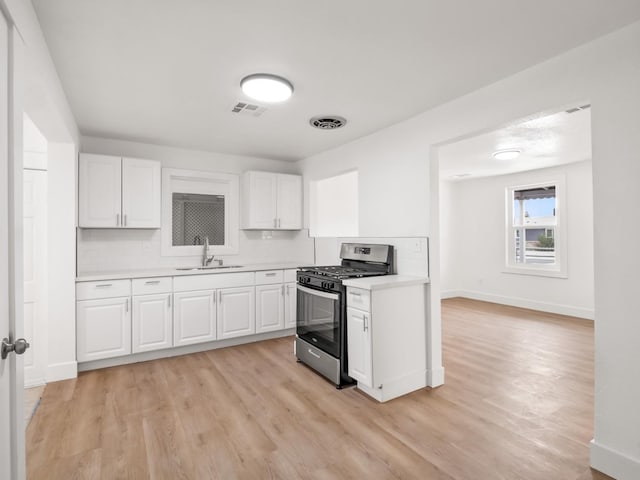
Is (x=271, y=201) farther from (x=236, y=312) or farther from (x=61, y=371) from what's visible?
(x=61, y=371)

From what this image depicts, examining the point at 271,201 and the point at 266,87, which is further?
the point at 271,201

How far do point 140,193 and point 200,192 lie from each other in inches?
32.2

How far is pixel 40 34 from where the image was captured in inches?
73.2

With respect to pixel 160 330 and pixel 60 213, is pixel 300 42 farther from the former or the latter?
pixel 160 330

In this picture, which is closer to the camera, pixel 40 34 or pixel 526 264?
pixel 40 34

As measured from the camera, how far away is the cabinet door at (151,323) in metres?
3.53

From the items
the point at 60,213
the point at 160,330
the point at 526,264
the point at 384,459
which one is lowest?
the point at 384,459

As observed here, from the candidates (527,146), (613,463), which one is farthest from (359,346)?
(527,146)

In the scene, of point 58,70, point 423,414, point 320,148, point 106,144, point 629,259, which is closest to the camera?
point 629,259

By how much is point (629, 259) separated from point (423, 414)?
158 cm

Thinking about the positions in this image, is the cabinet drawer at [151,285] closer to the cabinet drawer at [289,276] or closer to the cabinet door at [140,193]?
the cabinet door at [140,193]

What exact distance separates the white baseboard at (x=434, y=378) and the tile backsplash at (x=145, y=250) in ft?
7.54

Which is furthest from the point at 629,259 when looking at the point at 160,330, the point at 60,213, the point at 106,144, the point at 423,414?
the point at 106,144

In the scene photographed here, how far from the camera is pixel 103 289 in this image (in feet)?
11.1
